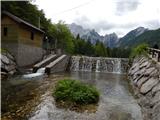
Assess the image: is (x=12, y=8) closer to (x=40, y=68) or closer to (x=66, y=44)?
(x=40, y=68)

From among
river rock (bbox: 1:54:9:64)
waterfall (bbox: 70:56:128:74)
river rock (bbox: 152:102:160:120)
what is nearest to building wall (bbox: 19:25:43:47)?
river rock (bbox: 1:54:9:64)

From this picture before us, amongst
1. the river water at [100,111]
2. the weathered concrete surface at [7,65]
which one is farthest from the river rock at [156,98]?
the weathered concrete surface at [7,65]

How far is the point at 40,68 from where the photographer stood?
89.8 feet

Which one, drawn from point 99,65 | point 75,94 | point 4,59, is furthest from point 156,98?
point 99,65

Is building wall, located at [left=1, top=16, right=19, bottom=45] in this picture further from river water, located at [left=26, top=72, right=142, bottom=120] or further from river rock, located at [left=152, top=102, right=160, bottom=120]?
river rock, located at [left=152, top=102, right=160, bottom=120]

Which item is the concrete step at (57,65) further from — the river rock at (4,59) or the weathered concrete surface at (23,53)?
the river rock at (4,59)

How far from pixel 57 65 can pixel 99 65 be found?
28.1 feet

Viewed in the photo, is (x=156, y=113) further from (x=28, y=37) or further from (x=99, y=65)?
(x=99, y=65)

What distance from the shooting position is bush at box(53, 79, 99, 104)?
41.7 feet

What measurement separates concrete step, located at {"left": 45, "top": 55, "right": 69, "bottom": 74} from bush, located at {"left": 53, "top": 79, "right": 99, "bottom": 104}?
12.8 metres

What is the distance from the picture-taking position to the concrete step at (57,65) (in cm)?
2674

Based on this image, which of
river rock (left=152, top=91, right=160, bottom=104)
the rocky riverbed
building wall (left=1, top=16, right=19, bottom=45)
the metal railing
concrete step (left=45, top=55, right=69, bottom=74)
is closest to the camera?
the rocky riverbed

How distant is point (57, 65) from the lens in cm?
2995

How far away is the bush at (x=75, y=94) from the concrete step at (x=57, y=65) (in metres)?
12.8
